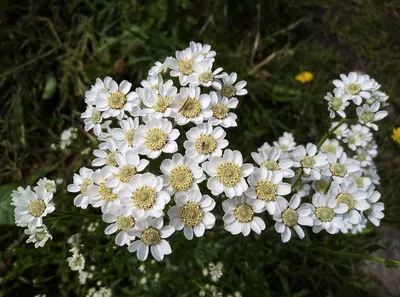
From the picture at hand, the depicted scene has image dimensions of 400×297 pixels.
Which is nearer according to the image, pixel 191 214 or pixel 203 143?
pixel 191 214

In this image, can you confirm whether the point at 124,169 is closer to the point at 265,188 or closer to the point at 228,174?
the point at 228,174

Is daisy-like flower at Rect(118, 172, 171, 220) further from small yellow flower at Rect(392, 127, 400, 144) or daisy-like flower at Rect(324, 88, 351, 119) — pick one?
small yellow flower at Rect(392, 127, 400, 144)

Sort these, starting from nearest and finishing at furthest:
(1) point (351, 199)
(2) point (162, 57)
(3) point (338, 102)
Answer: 1. (1) point (351, 199)
2. (3) point (338, 102)
3. (2) point (162, 57)

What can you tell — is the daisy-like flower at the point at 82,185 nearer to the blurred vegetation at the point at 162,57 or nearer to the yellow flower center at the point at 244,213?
the yellow flower center at the point at 244,213

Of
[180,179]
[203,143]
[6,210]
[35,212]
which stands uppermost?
[203,143]

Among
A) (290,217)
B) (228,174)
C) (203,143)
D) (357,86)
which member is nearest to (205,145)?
(203,143)

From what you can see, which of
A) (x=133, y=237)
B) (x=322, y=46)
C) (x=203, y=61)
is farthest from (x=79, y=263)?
(x=322, y=46)
